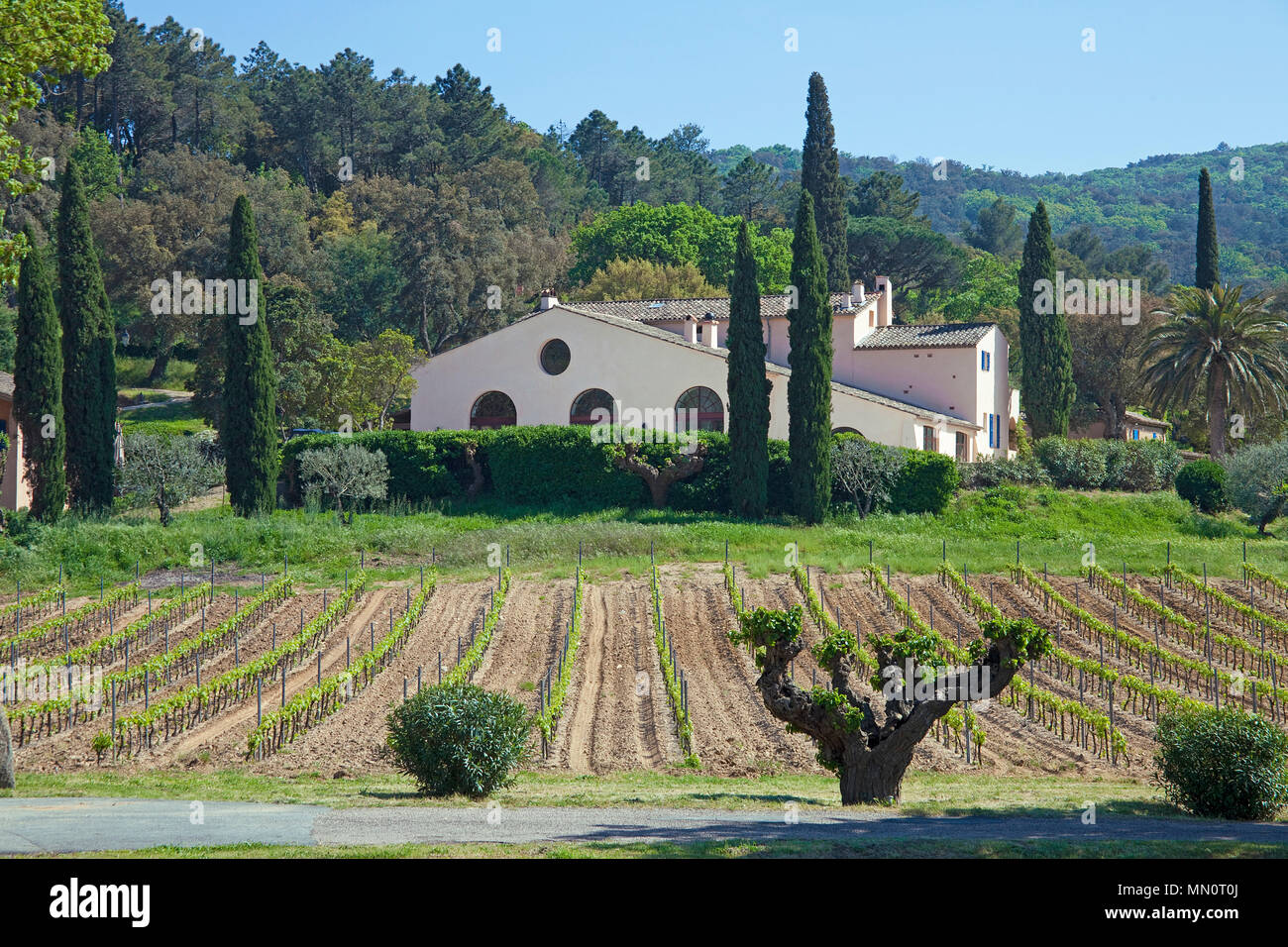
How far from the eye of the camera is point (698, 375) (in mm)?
47188

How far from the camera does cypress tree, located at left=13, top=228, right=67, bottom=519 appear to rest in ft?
124

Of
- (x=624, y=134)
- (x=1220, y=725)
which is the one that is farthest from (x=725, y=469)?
(x=624, y=134)

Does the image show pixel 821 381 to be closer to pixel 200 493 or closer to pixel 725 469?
pixel 725 469

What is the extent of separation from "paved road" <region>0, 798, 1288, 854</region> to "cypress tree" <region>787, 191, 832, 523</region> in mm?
24900

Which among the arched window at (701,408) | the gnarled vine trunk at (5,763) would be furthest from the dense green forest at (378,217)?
the gnarled vine trunk at (5,763)

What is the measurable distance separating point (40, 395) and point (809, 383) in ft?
75.0

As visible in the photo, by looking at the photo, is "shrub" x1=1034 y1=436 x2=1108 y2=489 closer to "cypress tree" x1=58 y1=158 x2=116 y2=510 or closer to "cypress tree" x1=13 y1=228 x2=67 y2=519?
"cypress tree" x1=58 y1=158 x2=116 y2=510

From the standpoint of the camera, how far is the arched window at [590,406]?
4831cm

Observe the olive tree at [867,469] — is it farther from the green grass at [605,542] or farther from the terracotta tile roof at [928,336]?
the terracotta tile roof at [928,336]

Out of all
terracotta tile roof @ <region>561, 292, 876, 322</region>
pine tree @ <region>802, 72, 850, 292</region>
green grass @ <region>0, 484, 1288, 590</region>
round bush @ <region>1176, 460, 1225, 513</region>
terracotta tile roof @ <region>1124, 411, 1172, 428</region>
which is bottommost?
green grass @ <region>0, 484, 1288, 590</region>

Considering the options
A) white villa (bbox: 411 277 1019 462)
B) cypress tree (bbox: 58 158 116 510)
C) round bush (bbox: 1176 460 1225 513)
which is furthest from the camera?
white villa (bbox: 411 277 1019 462)

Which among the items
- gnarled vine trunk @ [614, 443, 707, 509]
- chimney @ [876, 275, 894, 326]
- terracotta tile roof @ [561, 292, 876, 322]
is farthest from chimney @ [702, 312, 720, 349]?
gnarled vine trunk @ [614, 443, 707, 509]

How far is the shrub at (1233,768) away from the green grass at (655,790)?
525mm

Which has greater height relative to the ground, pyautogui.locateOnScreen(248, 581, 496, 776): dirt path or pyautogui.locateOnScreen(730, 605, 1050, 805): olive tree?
pyautogui.locateOnScreen(730, 605, 1050, 805): olive tree
